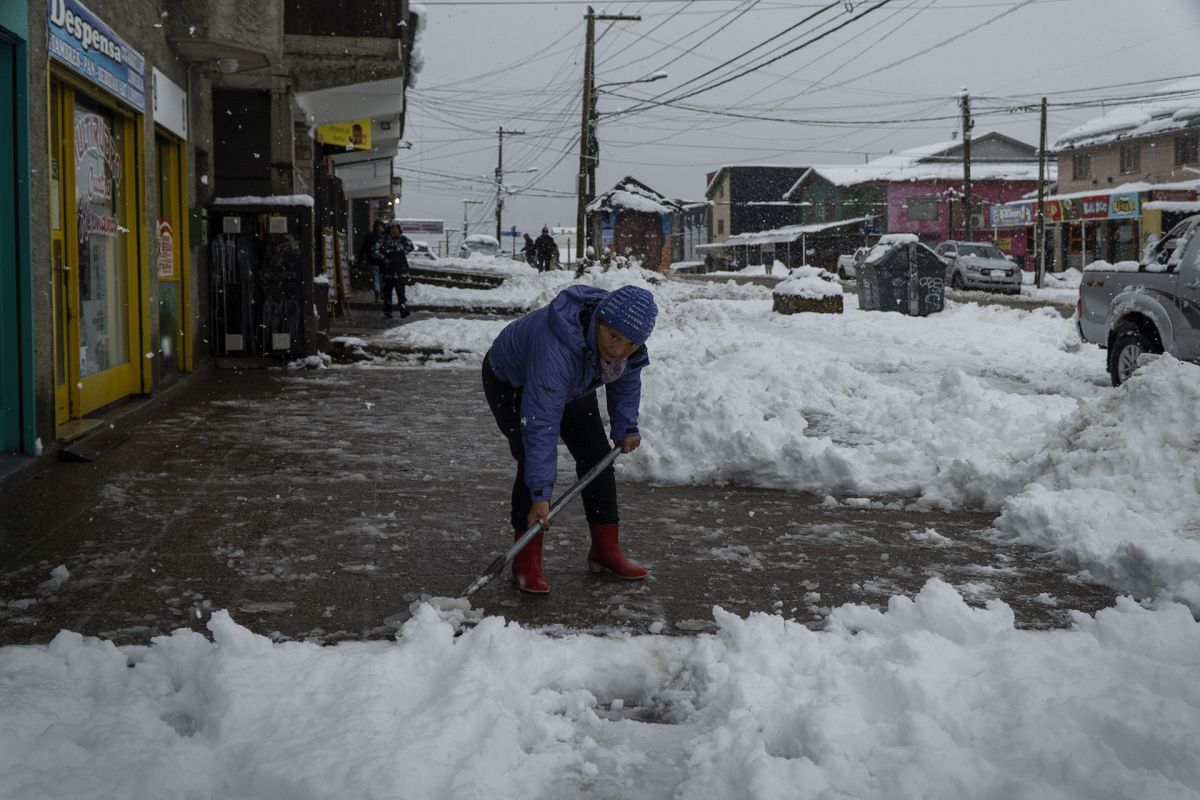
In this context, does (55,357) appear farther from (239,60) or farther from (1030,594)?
(1030,594)

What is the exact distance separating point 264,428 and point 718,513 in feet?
13.7

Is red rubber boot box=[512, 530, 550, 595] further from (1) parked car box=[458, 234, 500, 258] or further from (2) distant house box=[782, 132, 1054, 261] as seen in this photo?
(1) parked car box=[458, 234, 500, 258]

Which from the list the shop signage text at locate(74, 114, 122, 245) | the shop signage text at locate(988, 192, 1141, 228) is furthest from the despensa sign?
the shop signage text at locate(988, 192, 1141, 228)

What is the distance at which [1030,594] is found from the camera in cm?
492

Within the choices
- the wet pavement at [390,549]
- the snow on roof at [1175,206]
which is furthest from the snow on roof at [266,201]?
the snow on roof at [1175,206]

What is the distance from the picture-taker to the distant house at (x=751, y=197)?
81.3m

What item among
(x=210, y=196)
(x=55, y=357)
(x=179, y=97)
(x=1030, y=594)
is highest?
(x=179, y=97)

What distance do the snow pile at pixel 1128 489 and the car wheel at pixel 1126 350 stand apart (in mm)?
5231

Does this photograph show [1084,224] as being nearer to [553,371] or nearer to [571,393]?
[571,393]

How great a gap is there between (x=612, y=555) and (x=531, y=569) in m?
0.40

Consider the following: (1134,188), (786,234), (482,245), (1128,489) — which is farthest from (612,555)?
(482,245)

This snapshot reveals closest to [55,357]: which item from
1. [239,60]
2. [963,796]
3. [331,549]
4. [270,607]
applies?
[331,549]

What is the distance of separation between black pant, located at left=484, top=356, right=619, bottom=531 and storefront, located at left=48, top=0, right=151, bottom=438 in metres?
4.06

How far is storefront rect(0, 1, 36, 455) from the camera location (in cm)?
700
